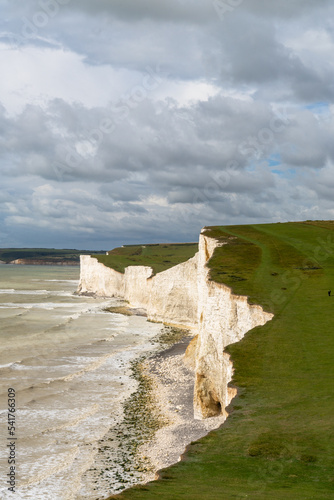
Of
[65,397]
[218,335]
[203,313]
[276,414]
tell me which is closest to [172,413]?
[218,335]

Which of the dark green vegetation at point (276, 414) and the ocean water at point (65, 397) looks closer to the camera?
the dark green vegetation at point (276, 414)

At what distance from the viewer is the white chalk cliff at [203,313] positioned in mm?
22047

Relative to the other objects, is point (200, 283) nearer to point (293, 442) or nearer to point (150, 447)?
point (150, 447)

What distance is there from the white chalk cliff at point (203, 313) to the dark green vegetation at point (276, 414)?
3.06ft

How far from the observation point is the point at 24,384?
29625 mm

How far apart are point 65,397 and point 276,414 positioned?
59.6 feet

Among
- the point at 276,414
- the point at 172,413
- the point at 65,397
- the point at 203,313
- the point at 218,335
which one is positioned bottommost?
the point at 65,397

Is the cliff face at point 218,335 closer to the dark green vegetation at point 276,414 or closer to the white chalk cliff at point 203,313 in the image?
the white chalk cliff at point 203,313

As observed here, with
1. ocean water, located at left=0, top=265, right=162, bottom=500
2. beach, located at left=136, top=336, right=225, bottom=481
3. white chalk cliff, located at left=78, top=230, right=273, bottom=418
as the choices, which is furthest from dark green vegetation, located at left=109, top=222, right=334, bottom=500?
ocean water, located at left=0, top=265, right=162, bottom=500

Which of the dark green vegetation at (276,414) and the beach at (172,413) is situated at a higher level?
the dark green vegetation at (276,414)

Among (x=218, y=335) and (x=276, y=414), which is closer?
(x=276, y=414)

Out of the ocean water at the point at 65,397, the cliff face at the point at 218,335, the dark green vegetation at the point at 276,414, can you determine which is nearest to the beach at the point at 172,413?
the cliff face at the point at 218,335

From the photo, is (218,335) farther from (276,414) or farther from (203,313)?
(276,414)

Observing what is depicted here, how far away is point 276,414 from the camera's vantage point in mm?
12516
